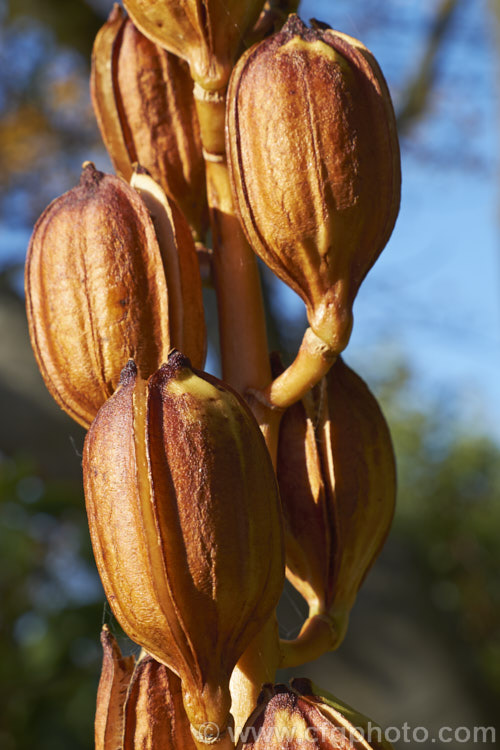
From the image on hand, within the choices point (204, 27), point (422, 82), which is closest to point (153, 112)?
point (204, 27)

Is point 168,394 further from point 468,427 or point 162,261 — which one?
point 468,427

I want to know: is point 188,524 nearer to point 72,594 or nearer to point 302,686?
point 302,686

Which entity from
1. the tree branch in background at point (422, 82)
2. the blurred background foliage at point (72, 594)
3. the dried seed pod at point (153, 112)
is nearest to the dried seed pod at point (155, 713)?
the dried seed pod at point (153, 112)

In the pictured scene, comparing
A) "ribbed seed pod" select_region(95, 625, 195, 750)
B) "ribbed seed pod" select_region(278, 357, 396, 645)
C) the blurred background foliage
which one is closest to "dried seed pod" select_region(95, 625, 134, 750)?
"ribbed seed pod" select_region(95, 625, 195, 750)

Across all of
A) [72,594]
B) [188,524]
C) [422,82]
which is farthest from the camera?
[422,82]

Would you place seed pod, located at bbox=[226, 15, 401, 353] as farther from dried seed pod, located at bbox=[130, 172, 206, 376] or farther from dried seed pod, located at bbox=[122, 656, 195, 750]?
dried seed pod, located at bbox=[122, 656, 195, 750]

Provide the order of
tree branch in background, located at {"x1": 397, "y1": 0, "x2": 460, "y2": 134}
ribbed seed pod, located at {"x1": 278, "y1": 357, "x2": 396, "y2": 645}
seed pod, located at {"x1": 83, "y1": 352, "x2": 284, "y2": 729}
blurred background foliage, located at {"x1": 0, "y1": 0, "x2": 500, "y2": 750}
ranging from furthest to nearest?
tree branch in background, located at {"x1": 397, "y1": 0, "x2": 460, "y2": 134}
blurred background foliage, located at {"x1": 0, "y1": 0, "x2": 500, "y2": 750}
ribbed seed pod, located at {"x1": 278, "y1": 357, "x2": 396, "y2": 645}
seed pod, located at {"x1": 83, "y1": 352, "x2": 284, "y2": 729}
